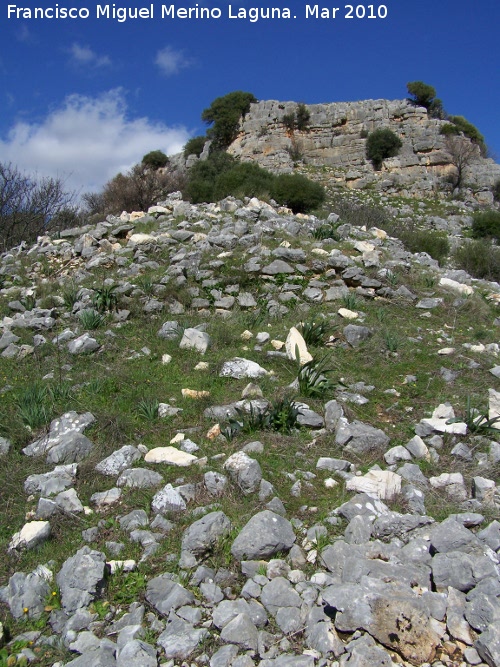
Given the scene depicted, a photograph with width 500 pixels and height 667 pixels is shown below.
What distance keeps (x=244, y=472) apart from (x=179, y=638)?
1138 millimetres

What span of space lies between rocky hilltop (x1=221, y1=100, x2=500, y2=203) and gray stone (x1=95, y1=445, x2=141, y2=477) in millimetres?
26263

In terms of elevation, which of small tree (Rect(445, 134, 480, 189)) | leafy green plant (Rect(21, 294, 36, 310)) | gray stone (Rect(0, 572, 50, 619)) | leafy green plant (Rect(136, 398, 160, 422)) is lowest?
gray stone (Rect(0, 572, 50, 619))

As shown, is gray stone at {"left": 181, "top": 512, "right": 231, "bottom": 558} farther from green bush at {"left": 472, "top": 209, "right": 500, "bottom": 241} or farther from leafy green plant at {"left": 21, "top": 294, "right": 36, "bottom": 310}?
green bush at {"left": 472, "top": 209, "right": 500, "bottom": 241}

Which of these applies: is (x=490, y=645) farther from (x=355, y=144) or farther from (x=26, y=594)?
(x=355, y=144)

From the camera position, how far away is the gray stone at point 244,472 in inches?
134

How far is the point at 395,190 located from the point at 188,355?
2466cm

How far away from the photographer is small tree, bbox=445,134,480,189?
27906 mm

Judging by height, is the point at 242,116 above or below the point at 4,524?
above

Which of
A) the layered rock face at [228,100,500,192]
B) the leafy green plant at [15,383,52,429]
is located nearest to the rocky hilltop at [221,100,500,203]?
the layered rock face at [228,100,500,192]

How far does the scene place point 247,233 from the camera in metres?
8.84

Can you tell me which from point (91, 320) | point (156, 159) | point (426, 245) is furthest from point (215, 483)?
point (156, 159)

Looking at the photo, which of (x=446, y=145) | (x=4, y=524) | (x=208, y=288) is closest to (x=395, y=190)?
(x=446, y=145)

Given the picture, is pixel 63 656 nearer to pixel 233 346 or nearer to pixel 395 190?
pixel 233 346

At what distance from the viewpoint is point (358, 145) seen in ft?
101
